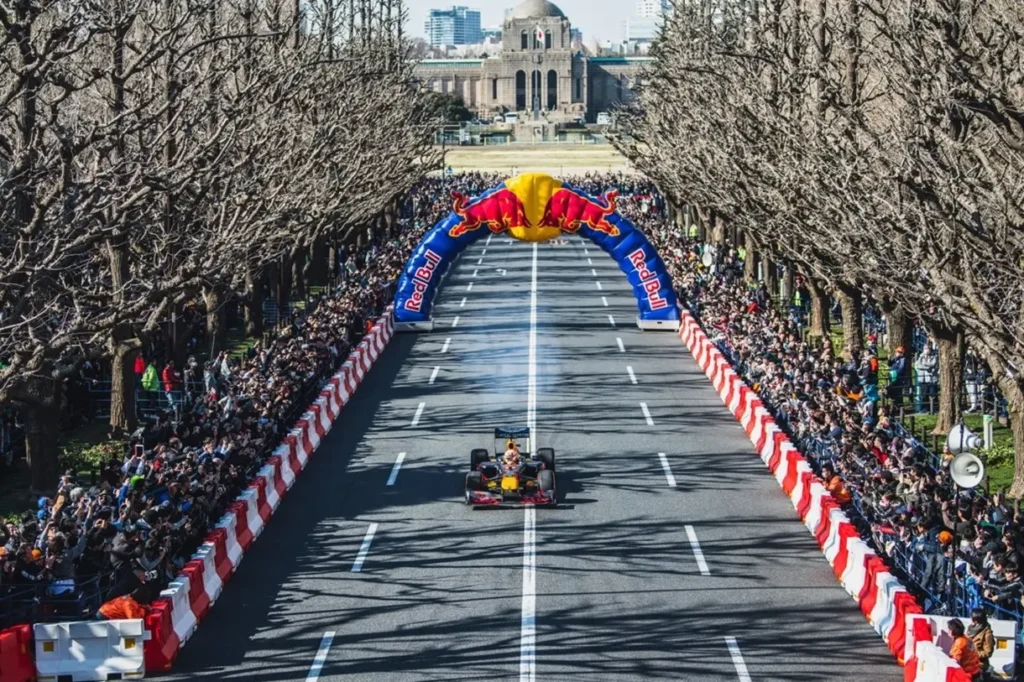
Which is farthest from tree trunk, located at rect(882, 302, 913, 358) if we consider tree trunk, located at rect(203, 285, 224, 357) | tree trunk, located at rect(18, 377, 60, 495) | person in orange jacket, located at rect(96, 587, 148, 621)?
person in orange jacket, located at rect(96, 587, 148, 621)

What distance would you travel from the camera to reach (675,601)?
21.1 metres

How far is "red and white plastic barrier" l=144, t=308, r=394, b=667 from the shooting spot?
1866 cm

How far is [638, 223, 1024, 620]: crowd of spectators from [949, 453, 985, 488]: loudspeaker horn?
2.37 feet

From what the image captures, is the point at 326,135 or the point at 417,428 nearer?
the point at 417,428

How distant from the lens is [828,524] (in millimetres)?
23312

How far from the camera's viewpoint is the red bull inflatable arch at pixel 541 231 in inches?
1822

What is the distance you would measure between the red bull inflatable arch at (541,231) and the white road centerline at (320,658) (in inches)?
1089

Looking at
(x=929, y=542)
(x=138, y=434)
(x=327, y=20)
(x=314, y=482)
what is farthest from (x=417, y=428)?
(x=327, y=20)

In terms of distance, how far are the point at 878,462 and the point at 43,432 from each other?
1417 cm

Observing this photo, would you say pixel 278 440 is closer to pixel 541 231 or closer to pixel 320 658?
pixel 320 658

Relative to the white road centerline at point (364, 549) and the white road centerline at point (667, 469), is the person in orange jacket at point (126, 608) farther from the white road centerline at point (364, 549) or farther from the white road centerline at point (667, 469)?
the white road centerline at point (667, 469)

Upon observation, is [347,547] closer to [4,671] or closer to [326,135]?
[4,671]

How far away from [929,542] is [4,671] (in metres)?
11.4

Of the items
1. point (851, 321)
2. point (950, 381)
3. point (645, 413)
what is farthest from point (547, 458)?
point (851, 321)
